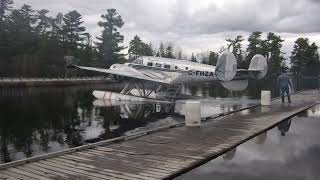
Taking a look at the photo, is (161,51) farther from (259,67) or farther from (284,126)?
(284,126)

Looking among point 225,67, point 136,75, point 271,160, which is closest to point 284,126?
point 271,160

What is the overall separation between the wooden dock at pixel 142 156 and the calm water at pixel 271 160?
33cm

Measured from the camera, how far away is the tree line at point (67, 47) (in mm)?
71706

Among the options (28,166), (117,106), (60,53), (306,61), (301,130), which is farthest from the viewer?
(306,61)

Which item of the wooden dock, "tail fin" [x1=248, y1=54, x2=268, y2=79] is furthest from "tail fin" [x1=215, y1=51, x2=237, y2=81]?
the wooden dock

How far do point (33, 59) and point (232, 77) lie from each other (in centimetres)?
5120

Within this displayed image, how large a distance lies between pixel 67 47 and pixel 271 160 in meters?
76.5

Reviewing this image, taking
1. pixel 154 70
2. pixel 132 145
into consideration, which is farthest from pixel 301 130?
pixel 154 70

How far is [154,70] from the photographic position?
31062 millimetres

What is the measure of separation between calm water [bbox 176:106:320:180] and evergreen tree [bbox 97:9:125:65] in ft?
253

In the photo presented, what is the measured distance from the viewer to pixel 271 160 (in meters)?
9.64

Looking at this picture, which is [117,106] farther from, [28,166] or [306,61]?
[306,61]

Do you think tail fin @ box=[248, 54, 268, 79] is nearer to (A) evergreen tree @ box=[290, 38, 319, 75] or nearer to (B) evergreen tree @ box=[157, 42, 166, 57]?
(A) evergreen tree @ box=[290, 38, 319, 75]

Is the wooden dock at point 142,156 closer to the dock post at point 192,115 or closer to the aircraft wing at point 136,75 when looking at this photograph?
the dock post at point 192,115
